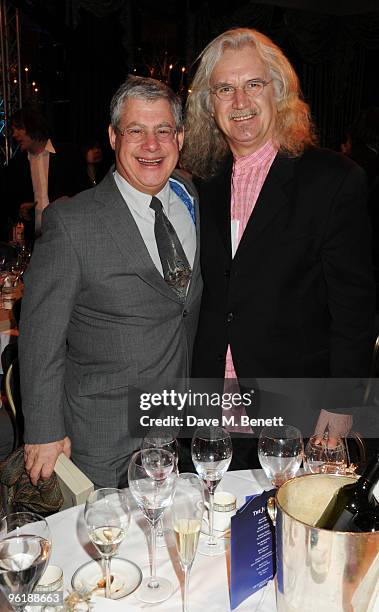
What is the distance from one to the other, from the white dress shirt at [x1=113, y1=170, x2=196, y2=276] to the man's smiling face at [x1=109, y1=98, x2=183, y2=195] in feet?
0.09

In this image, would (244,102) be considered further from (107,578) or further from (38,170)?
(38,170)

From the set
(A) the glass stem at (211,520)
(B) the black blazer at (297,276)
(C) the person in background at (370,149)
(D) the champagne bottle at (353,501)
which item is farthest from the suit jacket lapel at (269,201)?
(C) the person in background at (370,149)

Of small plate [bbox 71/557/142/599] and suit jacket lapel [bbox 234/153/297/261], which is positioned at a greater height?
suit jacket lapel [bbox 234/153/297/261]

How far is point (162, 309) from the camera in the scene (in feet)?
6.68

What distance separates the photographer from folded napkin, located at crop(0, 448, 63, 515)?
178 centimetres

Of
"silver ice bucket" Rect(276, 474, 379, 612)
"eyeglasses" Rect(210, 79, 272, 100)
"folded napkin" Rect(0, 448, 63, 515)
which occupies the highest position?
"eyeglasses" Rect(210, 79, 272, 100)

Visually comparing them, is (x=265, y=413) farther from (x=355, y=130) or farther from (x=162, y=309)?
(x=355, y=130)

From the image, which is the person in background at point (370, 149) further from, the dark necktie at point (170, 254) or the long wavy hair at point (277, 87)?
the dark necktie at point (170, 254)

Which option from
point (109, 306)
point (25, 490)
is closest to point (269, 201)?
point (109, 306)

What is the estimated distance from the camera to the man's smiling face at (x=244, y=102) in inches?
81.7

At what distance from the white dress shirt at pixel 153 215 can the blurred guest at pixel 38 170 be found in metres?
3.76

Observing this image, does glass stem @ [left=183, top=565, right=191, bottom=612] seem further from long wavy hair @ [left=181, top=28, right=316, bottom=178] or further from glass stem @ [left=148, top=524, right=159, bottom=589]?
long wavy hair @ [left=181, top=28, right=316, bottom=178]

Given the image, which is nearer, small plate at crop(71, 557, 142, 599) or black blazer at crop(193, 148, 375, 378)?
small plate at crop(71, 557, 142, 599)

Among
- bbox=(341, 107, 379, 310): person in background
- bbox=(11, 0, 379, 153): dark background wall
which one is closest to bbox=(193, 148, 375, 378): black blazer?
bbox=(341, 107, 379, 310): person in background
